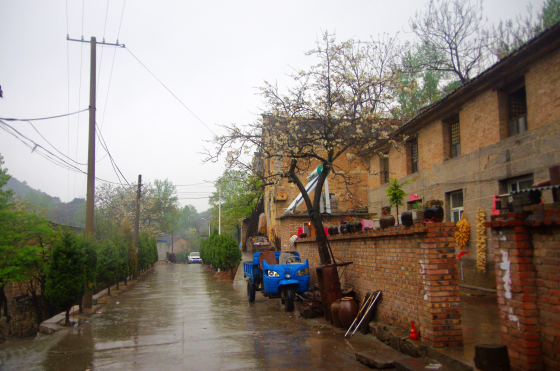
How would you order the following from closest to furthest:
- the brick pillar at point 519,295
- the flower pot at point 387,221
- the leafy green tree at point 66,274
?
1. the brick pillar at point 519,295
2. the flower pot at point 387,221
3. the leafy green tree at point 66,274

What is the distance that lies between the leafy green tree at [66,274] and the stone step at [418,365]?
351 inches

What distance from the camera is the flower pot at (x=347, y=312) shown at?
8.33 metres

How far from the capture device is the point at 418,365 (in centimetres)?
558

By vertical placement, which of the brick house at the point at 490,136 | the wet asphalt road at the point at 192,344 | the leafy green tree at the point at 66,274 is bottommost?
the wet asphalt road at the point at 192,344

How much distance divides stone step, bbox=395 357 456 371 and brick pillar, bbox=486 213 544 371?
43.2 inches

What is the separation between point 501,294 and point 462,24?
1778 cm

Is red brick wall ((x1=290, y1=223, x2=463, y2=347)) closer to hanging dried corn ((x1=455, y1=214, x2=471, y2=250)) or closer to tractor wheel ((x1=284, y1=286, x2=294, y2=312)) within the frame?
tractor wheel ((x1=284, y1=286, x2=294, y2=312))

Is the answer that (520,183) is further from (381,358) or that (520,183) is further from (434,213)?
(381,358)

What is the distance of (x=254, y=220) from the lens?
41.7 meters

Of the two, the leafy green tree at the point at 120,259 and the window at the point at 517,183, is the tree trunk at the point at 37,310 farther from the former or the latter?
the window at the point at 517,183

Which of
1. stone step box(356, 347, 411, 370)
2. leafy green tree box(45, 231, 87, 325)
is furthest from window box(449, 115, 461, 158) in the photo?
leafy green tree box(45, 231, 87, 325)

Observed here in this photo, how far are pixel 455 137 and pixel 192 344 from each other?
1032 centimetres

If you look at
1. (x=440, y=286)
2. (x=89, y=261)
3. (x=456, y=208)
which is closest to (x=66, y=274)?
(x=89, y=261)

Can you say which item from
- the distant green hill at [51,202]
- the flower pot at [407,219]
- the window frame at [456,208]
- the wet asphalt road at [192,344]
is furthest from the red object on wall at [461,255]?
the distant green hill at [51,202]
